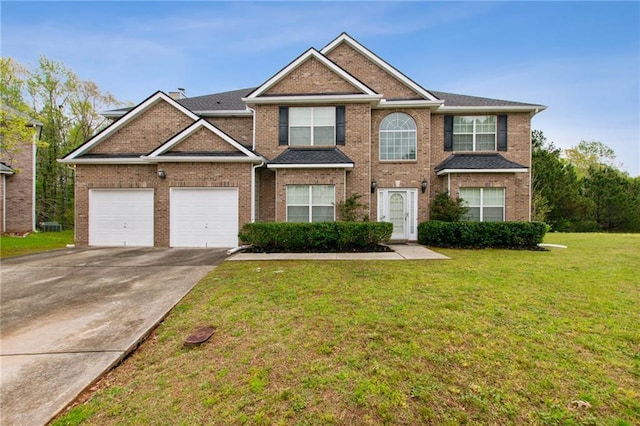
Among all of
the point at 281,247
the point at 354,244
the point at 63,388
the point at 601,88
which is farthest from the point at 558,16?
the point at 63,388

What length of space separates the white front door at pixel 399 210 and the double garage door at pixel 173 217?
21.2 feet

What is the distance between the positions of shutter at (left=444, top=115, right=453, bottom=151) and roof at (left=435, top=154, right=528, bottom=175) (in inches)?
18.4

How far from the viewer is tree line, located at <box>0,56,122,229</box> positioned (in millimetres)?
22625

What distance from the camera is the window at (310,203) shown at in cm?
1181

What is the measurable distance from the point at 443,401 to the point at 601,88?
86.1 feet

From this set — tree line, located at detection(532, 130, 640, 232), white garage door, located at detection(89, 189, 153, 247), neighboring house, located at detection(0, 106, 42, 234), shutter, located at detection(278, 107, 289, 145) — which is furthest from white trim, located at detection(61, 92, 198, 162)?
tree line, located at detection(532, 130, 640, 232)

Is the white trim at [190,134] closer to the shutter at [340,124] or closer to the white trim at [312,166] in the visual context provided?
the white trim at [312,166]

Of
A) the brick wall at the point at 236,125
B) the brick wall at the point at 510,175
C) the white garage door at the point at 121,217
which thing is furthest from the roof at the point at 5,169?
the brick wall at the point at 510,175

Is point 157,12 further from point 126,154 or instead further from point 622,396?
point 622,396

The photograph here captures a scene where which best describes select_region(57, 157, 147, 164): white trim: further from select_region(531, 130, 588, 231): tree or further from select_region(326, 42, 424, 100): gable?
select_region(531, 130, 588, 231): tree

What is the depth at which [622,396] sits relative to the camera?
2717 mm

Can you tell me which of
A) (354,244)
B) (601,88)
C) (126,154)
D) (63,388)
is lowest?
(63,388)

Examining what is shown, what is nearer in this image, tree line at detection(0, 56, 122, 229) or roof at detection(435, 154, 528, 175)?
roof at detection(435, 154, 528, 175)

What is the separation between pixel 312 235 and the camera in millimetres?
10344
